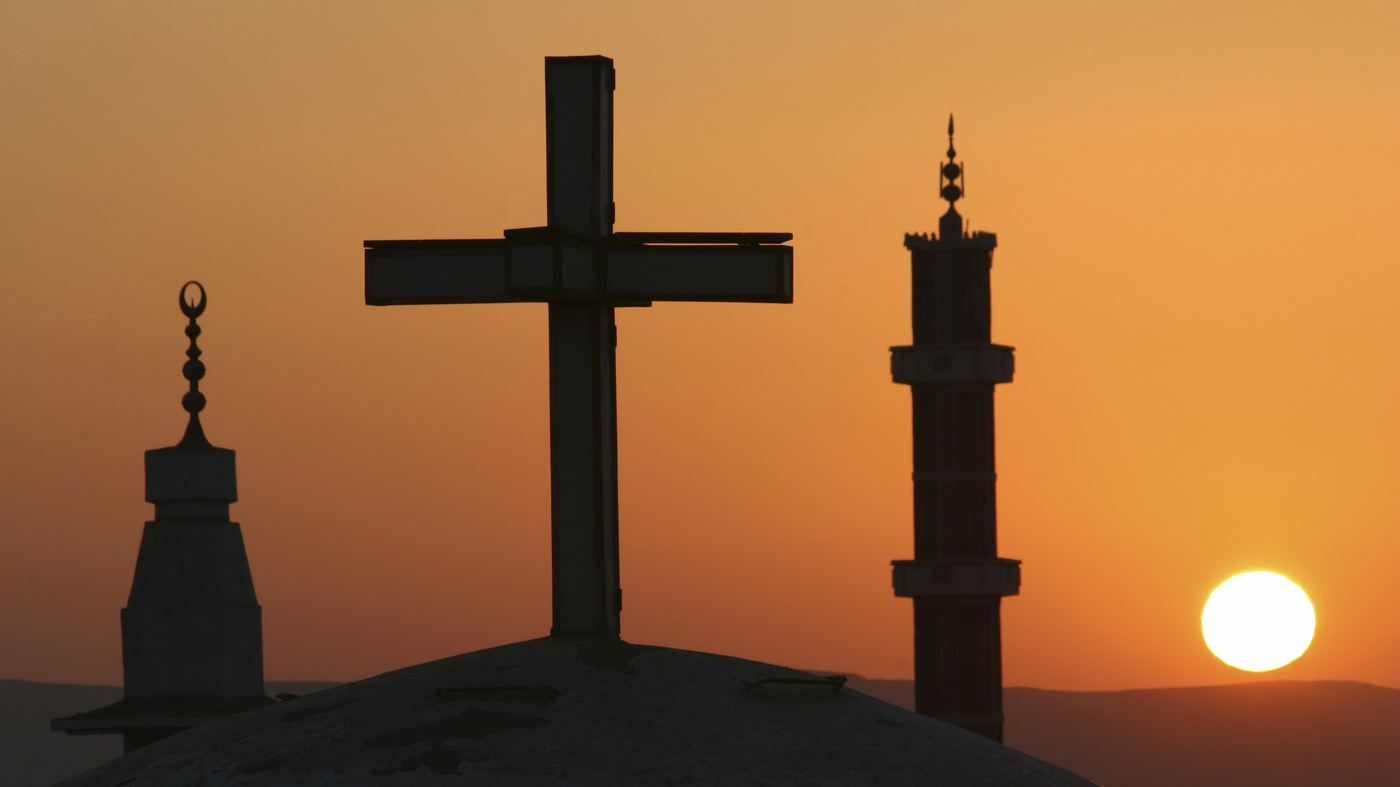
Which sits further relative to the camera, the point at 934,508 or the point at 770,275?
the point at 934,508

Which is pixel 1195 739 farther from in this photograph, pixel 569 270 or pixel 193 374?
pixel 569 270

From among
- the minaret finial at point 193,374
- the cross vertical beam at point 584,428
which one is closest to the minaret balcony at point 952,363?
the minaret finial at point 193,374

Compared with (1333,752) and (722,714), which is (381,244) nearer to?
(722,714)

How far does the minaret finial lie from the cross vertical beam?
82.7 feet

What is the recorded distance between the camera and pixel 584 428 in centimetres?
1308

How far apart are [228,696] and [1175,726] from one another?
16171cm

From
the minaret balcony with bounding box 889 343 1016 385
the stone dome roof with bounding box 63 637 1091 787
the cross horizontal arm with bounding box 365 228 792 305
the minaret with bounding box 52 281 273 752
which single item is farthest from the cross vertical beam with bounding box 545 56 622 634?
the minaret balcony with bounding box 889 343 1016 385

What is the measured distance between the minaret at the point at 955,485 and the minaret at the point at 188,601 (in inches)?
1423

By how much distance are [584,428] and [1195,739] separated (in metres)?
177

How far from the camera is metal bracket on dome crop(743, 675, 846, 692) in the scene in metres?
12.0

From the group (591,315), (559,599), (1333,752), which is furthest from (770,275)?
(1333,752)

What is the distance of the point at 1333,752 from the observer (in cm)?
17338

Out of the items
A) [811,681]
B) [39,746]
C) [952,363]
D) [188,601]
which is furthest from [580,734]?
[39,746]

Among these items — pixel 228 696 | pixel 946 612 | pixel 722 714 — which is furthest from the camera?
pixel 946 612
